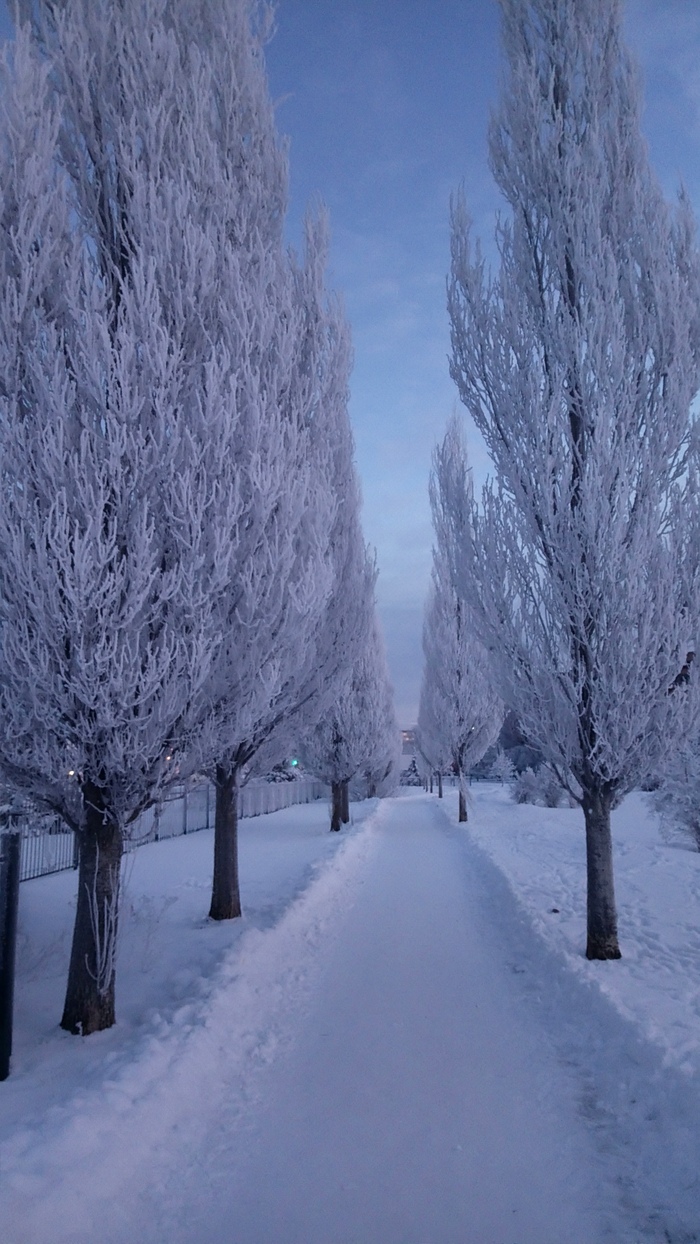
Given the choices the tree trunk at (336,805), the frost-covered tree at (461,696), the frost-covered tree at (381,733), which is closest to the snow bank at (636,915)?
the tree trunk at (336,805)

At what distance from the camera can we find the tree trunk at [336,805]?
18.3 m

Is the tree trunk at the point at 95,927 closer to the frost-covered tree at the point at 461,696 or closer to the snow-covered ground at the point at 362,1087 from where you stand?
the snow-covered ground at the point at 362,1087

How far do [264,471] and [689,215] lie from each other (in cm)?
571

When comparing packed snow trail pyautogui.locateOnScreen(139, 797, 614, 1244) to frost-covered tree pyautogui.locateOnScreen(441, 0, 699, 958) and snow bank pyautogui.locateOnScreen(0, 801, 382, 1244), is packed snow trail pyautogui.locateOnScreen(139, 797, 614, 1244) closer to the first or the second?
snow bank pyautogui.locateOnScreen(0, 801, 382, 1244)

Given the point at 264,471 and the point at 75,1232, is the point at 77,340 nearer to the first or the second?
the point at 264,471

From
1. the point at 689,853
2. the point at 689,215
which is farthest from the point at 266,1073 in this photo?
the point at 689,853

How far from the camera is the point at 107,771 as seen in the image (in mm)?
4434

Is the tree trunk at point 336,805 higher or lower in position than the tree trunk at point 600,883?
lower

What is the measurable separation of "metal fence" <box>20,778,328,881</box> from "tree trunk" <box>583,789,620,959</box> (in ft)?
13.0

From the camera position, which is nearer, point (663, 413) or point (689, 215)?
point (663, 413)

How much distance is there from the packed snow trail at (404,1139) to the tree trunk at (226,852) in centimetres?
248

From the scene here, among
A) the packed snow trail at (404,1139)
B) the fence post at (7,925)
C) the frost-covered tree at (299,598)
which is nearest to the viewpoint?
the packed snow trail at (404,1139)

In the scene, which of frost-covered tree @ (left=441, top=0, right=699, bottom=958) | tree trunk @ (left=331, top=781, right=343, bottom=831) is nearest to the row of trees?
frost-covered tree @ (left=441, top=0, right=699, bottom=958)

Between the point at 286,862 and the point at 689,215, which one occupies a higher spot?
the point at 689,215
